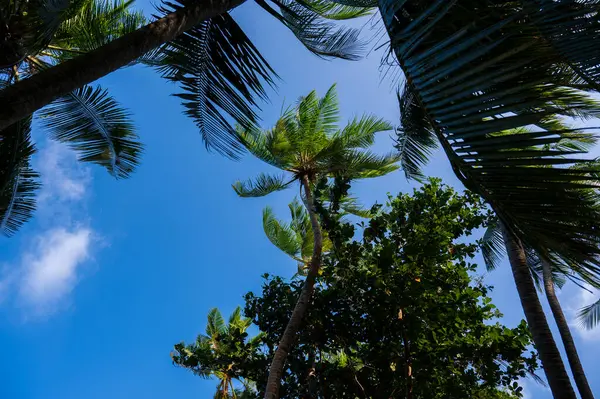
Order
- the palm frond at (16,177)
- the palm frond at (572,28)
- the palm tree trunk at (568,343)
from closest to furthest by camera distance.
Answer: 1. the palm frond at (572,28)
2. the palm frond at (16,177)
3. the palm tree trunk at (568,343)

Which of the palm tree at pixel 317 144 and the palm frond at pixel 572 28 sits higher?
the palm tree at pixel 317 144

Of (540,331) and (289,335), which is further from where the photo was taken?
(289,335)

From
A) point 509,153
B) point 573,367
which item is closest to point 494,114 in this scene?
point 509,153

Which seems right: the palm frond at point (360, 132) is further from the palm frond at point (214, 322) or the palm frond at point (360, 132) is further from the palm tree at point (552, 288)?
the palm frond at point (214, 322)

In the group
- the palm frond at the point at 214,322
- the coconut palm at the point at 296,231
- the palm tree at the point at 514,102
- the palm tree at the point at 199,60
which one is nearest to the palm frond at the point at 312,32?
the palm tree at the point at 199,60

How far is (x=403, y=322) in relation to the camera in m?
5.81

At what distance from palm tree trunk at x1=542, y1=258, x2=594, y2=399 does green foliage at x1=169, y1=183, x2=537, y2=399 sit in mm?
1369

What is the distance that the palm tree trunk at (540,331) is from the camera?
455 centimetres

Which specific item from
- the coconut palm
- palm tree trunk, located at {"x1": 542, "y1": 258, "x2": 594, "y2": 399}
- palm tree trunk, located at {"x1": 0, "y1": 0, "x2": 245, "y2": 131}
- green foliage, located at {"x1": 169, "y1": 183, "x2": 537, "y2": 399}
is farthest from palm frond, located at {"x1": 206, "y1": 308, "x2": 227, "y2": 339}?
palm tree trunk, located at {"x1": 0, "y1": 0, "x2": 245, "y2": 131}

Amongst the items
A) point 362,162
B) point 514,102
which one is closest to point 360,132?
point 362,162

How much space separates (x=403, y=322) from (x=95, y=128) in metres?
5.53

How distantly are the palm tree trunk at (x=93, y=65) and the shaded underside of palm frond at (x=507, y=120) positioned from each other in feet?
6.55

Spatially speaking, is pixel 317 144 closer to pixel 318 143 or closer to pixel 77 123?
pixel 318 143

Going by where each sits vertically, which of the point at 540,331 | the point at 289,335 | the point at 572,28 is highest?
the point at 289,335
